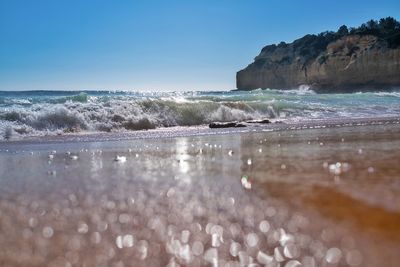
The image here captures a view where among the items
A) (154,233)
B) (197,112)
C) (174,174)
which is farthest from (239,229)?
(197,112)

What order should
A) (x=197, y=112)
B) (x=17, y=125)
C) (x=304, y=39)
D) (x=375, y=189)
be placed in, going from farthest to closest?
(x=304, y=39), (x=197, y=112), (x=17, y=125), (x=375, y=189)

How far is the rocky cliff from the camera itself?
45312 mm

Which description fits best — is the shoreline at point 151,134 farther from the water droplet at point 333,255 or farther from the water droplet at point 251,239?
the water droplet at point 333,255

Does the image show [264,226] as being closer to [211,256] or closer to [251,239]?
[251,239]

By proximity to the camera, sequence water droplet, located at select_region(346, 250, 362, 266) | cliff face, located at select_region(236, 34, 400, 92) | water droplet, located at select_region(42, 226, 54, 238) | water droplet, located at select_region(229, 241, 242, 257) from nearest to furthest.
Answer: water droplet, located at select_region(346, 250, 362, 266)
water droplet, located at select_region(229, 241, 242, 257)
water droplet, located at select_region(42, 226, 54, 238)
cliff face, located at select_region(236, 34, 400, 92)

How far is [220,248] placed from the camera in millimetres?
1118

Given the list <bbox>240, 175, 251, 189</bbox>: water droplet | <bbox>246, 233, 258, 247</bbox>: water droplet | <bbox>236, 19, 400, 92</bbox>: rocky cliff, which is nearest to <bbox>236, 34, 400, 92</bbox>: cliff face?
<bbox>236, 19, 400, 92</bbox>: rocky cliff

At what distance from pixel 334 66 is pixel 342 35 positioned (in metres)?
5.67

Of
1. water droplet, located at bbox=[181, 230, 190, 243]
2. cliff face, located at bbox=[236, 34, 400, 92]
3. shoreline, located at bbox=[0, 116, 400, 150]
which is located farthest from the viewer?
cliff face, located at bbox=[236, 34, 400, 92]

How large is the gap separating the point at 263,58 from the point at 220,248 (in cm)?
6545

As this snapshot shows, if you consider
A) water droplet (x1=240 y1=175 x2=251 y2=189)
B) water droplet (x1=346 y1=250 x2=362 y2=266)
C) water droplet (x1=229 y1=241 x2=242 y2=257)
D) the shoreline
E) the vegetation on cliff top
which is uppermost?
the vegetation on cliff top

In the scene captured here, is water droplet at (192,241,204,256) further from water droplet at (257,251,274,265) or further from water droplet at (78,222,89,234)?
water droplet at (78,222,89,234)

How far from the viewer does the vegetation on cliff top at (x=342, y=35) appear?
1856 inches

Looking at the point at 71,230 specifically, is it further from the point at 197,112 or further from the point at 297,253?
the point at 197,112
